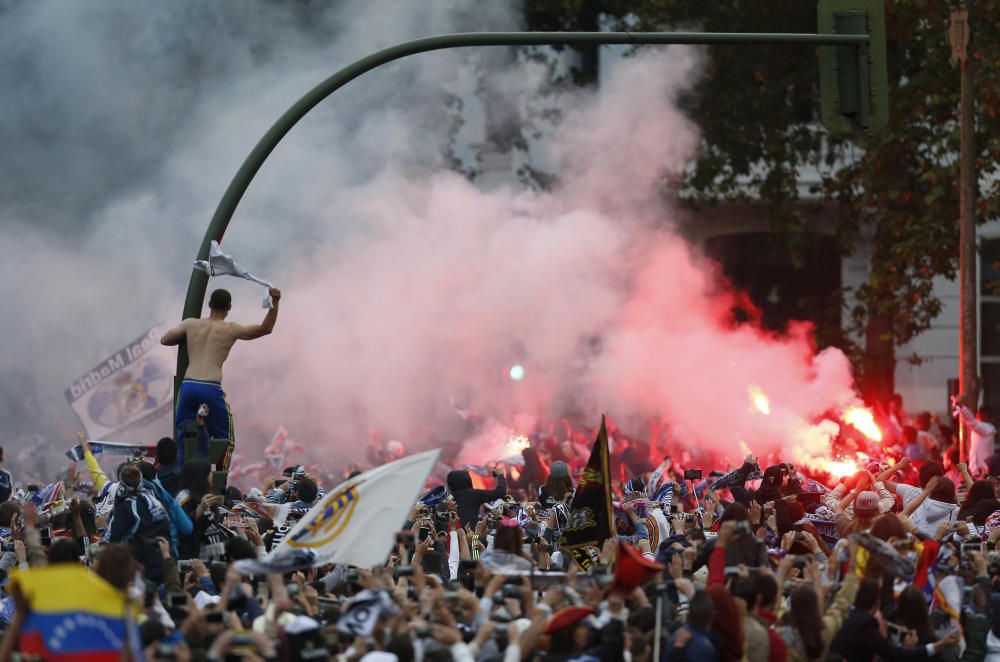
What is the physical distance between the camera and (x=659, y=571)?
7.45 m

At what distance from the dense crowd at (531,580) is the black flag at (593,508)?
0.25ft

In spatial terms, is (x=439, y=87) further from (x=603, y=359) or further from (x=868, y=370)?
(x=868, y=370)

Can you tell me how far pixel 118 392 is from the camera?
16.7 meters

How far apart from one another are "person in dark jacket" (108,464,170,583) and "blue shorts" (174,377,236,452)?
1561 mm

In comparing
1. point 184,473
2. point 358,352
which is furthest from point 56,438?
point 184,473

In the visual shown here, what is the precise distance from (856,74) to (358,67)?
323 centimetres

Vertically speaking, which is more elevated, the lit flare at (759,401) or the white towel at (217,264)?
the white towel at (217,264)

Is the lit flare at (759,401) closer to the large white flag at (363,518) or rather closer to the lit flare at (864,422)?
the lit flare at (864,422)

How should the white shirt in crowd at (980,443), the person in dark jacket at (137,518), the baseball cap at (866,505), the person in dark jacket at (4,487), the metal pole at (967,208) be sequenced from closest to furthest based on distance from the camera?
the person in dark jacket at (137,518) → the baseball cap at (866,505) → the person in dark jacket at (4,487) → the white shirt in crowd at (980,443) → the metal pole at (967,208)

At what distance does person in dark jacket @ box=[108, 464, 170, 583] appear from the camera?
855 centimetres

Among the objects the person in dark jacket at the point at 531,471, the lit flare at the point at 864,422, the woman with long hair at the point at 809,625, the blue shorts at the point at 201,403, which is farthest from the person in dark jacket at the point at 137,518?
the lit flare at the point at 864,422

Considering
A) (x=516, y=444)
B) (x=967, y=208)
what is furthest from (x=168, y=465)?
(x=516, y=444)

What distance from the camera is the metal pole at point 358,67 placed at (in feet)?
34.0

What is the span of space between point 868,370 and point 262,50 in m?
8.86
